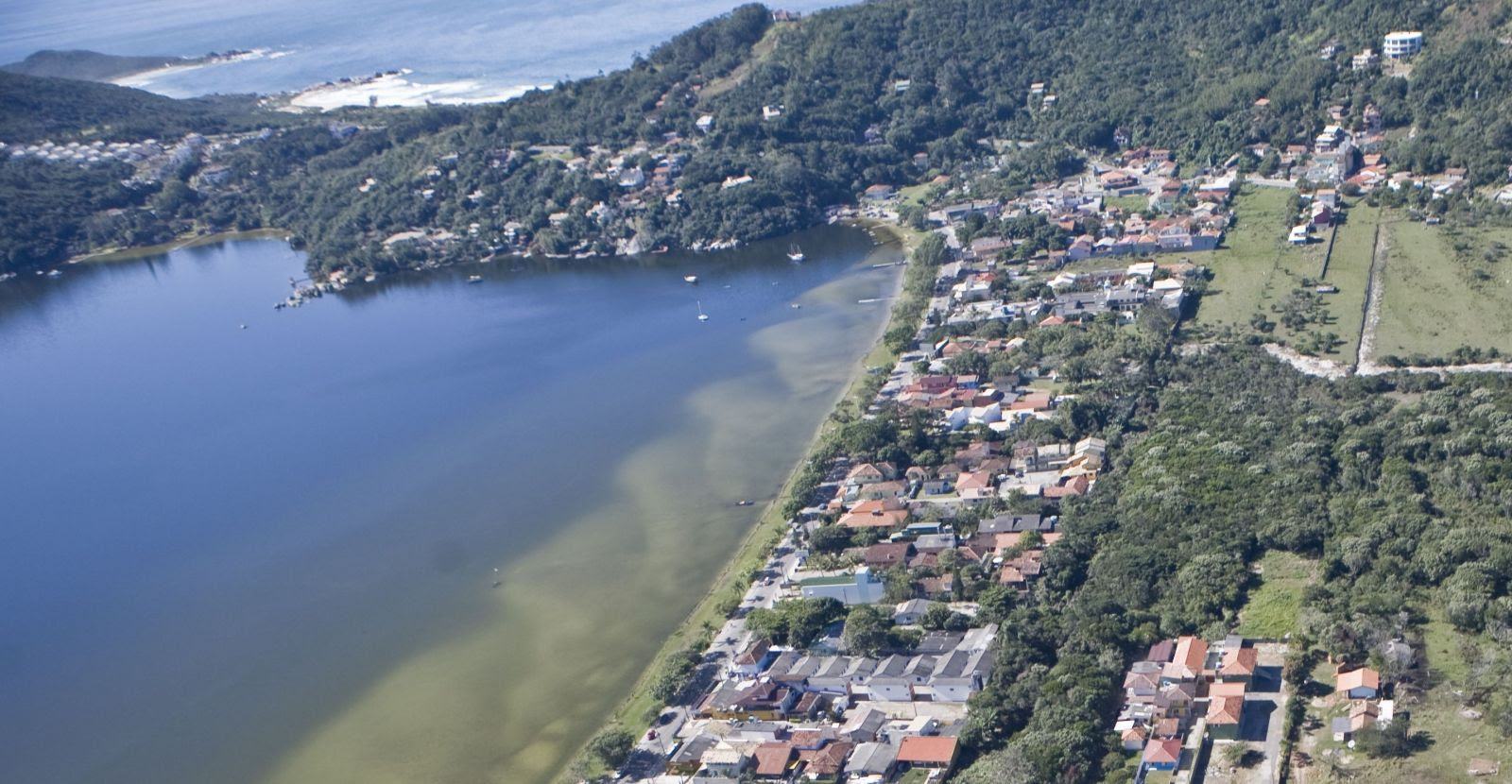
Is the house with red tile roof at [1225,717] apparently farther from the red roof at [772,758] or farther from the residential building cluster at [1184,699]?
the red roof at [772,758]

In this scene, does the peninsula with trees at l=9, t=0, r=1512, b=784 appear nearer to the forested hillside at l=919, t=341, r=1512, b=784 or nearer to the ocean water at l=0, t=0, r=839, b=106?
the forested hillside at l=919, t=341, r=1512, b=784

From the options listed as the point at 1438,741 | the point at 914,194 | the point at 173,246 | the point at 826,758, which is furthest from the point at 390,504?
the point at 173,246

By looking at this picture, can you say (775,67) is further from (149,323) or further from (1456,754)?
(1456,754)

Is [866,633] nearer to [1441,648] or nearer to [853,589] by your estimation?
[853,589]

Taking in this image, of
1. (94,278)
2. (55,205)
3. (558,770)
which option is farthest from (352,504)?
(55,205)

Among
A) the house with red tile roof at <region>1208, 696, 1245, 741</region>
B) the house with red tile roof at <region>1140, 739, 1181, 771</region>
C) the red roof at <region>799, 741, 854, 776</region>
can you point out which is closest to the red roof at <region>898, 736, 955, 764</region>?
the red roof at <region>799, 741, 854, 776</region>
